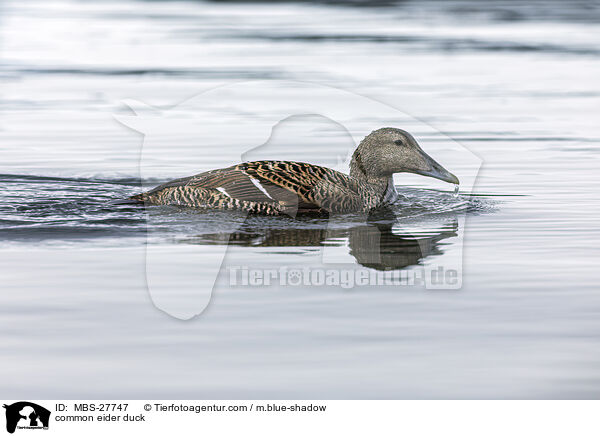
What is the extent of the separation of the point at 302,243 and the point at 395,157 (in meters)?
1.89

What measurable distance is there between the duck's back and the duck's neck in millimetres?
463

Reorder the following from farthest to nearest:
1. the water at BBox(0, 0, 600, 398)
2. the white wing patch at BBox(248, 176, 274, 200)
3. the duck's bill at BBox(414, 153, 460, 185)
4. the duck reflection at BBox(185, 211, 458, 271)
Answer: the duck's bill at BBox(414, 153, 460, 185) < the white wing patch at BBox(248, 176, 274, 200) < the duck reflection at BBox(185, 211, 458, 271) < the water at BBox(0, 0, 600, 398)

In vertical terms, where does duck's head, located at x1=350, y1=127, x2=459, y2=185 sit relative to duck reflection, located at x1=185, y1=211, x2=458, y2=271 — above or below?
above

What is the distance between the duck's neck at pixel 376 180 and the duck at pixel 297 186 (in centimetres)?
1

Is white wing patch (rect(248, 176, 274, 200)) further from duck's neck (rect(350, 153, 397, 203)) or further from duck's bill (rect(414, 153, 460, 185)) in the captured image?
duck's bill (rect(414, 153, 460, 185))

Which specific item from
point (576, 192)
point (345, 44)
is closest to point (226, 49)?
point (345, 44)

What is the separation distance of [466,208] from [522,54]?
550 inches

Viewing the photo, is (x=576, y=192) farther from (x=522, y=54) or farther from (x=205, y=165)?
(x=522, y=54)

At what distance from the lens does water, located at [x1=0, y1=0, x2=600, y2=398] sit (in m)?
5.42

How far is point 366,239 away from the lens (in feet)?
27.9

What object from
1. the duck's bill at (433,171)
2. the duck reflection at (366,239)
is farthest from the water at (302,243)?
the duck's bill at (433,171)

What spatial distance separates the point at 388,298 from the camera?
6688mm

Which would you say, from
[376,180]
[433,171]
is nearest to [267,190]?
[376,180]
